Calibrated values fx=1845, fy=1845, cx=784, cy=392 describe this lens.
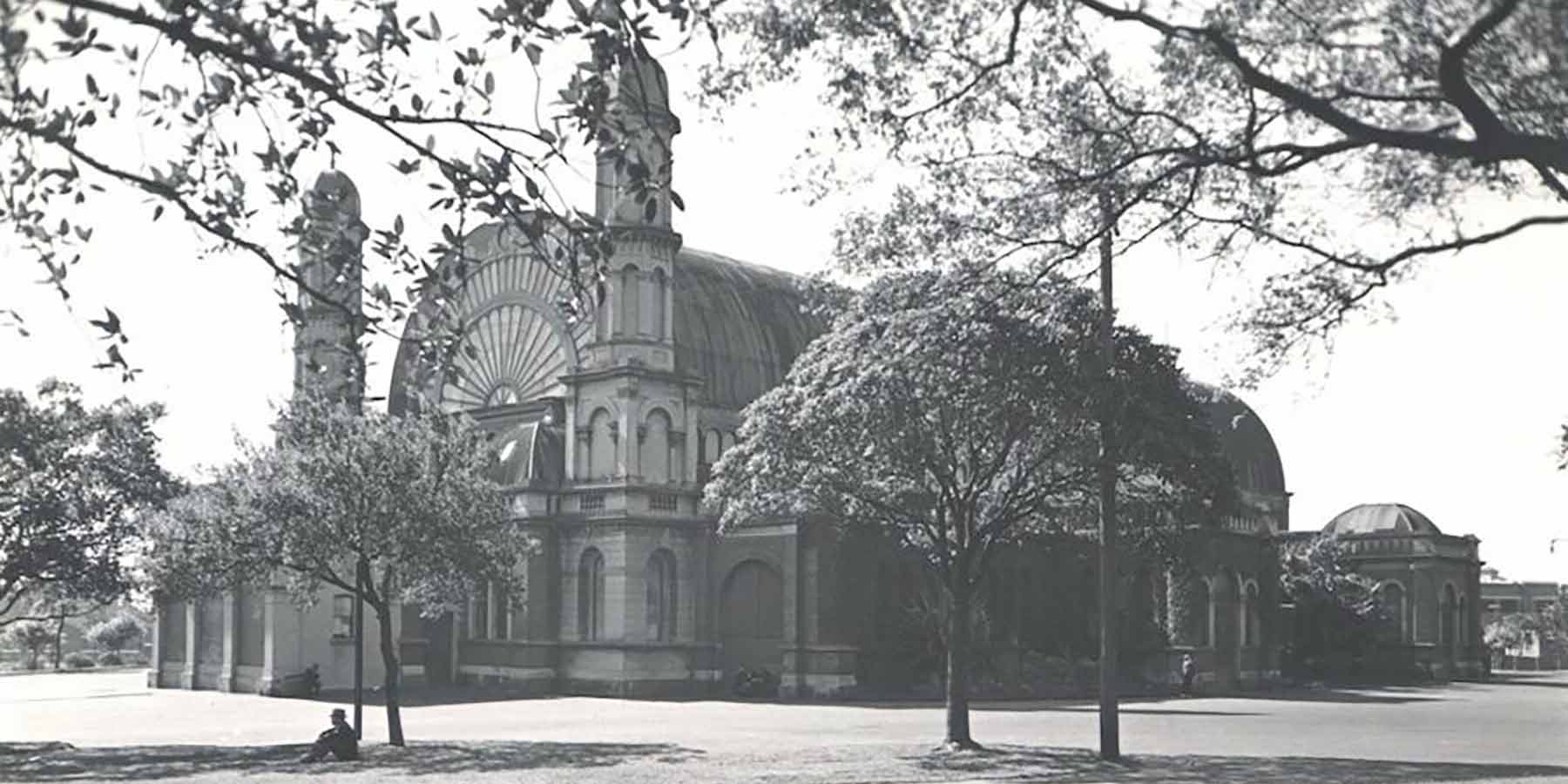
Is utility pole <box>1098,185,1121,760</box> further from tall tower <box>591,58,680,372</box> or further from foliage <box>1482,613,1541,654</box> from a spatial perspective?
foliage <box>1482,613,1541,654</box>

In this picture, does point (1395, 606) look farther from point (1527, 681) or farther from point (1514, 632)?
point (1514, 632)

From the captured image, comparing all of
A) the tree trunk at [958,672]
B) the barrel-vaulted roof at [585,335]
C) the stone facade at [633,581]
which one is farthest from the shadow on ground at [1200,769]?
the barrel-vaulted roof at [585,335]

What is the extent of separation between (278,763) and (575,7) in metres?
21.1

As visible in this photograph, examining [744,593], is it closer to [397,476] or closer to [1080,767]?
[397,476]

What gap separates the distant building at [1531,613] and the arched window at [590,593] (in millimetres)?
64607

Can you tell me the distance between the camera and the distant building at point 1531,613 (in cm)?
10519

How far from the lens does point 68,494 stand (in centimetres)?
3456

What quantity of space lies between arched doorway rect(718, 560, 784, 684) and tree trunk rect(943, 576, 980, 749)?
2442cm

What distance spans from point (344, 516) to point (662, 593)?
1005 inches

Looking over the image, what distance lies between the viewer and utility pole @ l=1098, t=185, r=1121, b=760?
89.1 feet

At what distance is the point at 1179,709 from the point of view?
151ft

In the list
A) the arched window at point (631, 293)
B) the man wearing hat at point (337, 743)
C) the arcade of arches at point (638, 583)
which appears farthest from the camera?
the arched window at point (631, 293)

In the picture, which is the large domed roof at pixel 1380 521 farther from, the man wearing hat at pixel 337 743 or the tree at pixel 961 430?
the man wearing hat at pixel 337 743

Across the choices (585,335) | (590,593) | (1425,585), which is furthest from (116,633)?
(1425,585)
